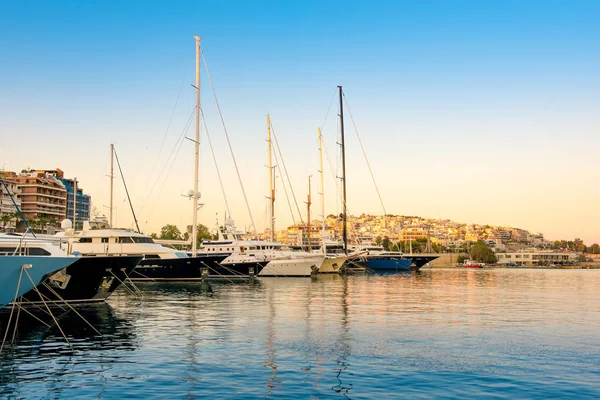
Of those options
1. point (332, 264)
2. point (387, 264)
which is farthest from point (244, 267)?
point (387, 264)

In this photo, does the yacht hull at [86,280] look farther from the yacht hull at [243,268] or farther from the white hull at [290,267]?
the white hull at [290,267]

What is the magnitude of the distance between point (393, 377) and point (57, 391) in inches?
305

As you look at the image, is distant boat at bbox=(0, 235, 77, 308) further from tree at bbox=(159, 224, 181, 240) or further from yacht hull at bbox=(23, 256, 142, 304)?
tree at bbox=(159, 224, 181, 240)

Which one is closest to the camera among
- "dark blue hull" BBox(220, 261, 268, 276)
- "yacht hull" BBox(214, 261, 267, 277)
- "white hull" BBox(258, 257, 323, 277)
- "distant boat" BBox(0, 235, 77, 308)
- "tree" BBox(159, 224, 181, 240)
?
"distant boat" BBox(0, 235, 77, 308)

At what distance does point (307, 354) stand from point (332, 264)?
6085 cm

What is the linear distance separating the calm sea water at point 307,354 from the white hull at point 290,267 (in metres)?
36.4

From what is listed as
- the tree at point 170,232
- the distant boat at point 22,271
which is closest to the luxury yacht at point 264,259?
the distant boat at point 22,271

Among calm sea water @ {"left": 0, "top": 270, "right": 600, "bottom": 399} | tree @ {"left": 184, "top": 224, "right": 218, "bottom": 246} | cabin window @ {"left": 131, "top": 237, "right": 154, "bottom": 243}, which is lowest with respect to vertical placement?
calm sea water @ {"left": 0, "top": 270, "right": 600, "bottom": 399}

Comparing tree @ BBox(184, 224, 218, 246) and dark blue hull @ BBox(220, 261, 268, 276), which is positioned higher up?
tree @ BBox(184, 224, 218, 246)

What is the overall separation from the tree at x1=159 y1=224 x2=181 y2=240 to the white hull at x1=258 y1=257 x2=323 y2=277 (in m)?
82.7

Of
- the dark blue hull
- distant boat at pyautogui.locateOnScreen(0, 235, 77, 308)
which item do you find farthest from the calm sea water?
the dark blue hull

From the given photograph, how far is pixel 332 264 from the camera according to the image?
7875 centimetres

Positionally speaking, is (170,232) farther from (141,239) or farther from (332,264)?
(141,239)

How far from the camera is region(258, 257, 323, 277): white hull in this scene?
6800cm
